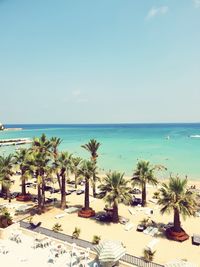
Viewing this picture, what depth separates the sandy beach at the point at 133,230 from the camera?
21.5 meters

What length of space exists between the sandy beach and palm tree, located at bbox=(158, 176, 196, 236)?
7.12 ft

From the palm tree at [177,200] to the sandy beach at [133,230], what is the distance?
217 cm

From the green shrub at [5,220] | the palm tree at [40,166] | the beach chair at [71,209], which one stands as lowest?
the beach chair at [71,209]

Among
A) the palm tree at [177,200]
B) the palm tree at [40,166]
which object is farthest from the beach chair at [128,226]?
the palm tree at [40,166]

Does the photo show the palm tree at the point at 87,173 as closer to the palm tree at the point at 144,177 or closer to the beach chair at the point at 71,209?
the beach chair at the point at 71,209

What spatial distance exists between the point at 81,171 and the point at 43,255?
36.1 ft

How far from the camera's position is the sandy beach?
70.4ft

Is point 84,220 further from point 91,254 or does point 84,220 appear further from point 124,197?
point 91,254

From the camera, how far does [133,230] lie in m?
25.9

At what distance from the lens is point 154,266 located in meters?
18.2

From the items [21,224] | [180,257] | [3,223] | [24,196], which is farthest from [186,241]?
[24,196]

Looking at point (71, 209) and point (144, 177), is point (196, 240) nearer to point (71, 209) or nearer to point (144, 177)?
point (144, 177)

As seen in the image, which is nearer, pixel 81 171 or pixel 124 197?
pixel 124 197

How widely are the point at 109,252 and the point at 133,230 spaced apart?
8.92m
